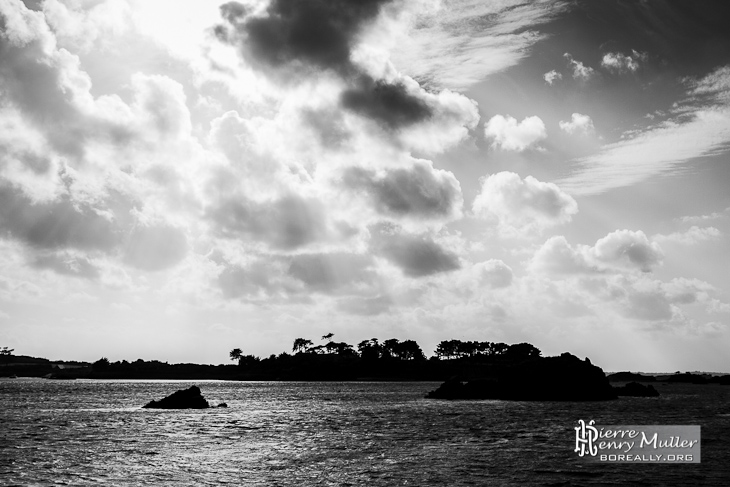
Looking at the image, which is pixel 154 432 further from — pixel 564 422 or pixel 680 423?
pixel 680 423

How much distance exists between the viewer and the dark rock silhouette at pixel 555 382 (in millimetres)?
121938

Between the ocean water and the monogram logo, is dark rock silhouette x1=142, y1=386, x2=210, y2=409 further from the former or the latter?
the monogram logo

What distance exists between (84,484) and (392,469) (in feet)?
58.1

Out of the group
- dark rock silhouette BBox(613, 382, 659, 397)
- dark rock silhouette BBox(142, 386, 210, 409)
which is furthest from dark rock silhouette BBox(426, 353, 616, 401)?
dark rock silhouette BBox(142, 386, 210, 409)

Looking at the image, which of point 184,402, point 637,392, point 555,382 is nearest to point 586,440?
point 184,402

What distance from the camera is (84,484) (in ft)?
115

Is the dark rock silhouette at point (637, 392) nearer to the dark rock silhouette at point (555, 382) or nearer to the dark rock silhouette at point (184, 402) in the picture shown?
the dark rock silhouette at point (555, 382)

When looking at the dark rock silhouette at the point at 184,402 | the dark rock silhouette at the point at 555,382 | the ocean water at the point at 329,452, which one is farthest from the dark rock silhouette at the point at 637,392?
the dark rock silhouette at the point at 184,402

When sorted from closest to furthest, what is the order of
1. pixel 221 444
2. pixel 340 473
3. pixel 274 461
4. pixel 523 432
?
1. pixel 340 473
2. pixel 274 461
3. pixel 221 444
4. pixel 523 432

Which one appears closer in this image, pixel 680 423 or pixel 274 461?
pixel 274 461

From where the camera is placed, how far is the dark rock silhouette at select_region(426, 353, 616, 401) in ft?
400

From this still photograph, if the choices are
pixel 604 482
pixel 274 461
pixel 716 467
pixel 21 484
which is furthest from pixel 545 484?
pixel 21 484

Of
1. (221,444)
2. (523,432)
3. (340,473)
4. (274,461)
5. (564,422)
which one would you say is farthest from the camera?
(564,422)

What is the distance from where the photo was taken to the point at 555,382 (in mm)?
121938
